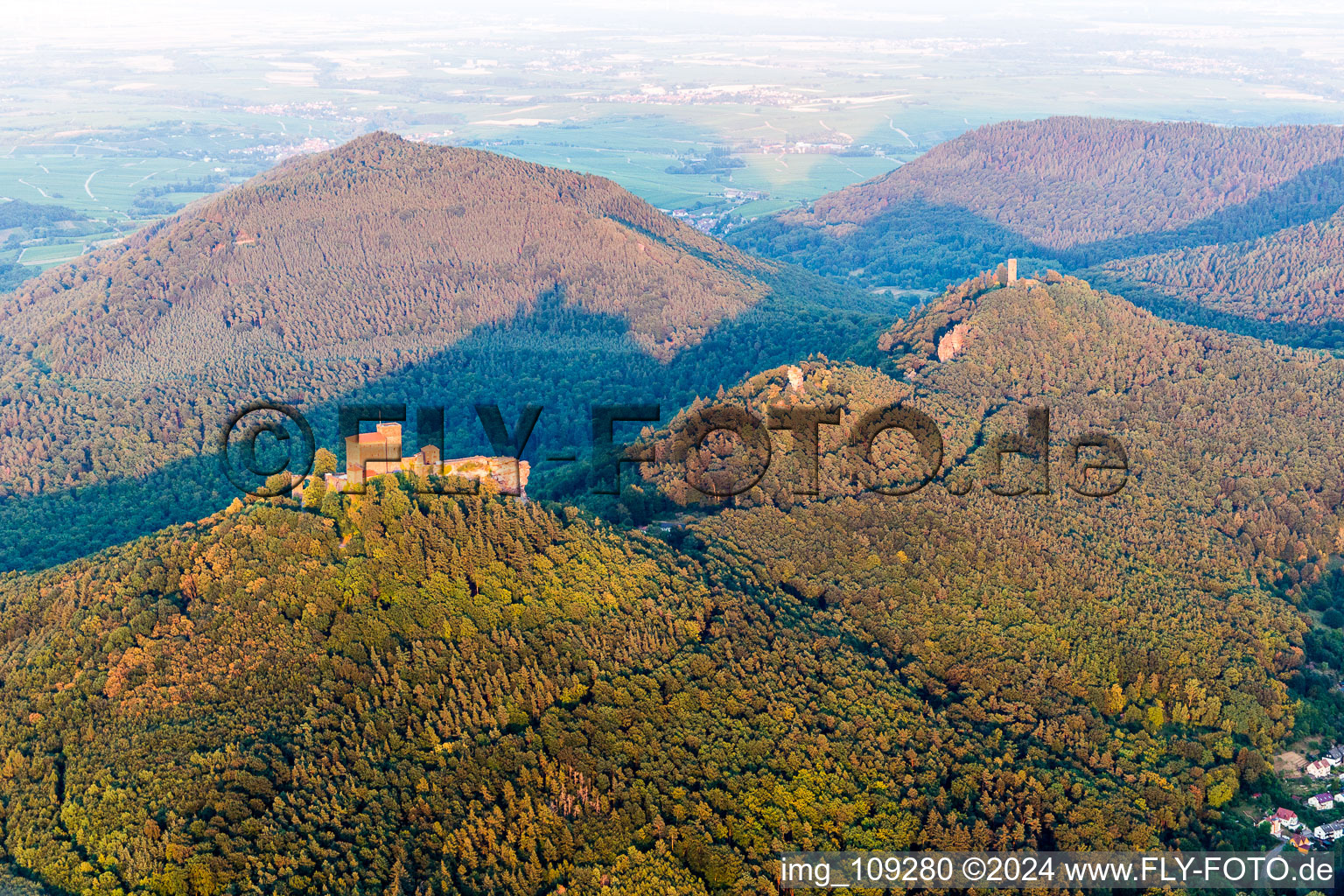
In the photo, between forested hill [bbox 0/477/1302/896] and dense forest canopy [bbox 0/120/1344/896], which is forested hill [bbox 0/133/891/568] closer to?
dense forest canopy [bbox 0/120/1344/896]

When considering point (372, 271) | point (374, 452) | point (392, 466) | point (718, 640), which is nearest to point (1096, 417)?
point (718, 640)

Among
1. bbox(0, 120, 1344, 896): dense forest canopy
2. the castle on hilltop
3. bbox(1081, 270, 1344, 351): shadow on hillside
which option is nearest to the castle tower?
the castle on hilltop

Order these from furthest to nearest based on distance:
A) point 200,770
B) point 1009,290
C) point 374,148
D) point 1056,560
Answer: point 374,148 → point 1009,290 → point 1056,560 → point 200,770

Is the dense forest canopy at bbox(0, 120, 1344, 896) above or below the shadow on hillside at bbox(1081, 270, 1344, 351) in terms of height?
below

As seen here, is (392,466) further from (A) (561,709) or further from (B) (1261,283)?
(B) (1261,283)

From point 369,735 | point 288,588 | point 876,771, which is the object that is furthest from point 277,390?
point 876,771

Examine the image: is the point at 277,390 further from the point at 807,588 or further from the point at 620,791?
the point at 620,791

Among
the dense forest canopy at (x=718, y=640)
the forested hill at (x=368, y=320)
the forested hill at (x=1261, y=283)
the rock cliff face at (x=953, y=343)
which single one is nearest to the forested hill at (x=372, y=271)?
the forested hill at (x=368, y=320)
